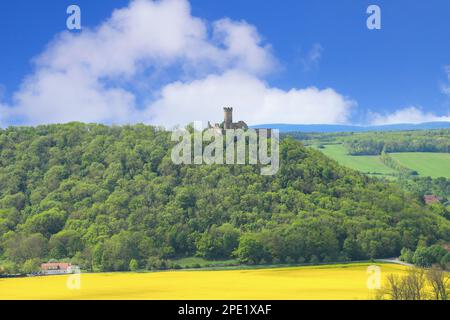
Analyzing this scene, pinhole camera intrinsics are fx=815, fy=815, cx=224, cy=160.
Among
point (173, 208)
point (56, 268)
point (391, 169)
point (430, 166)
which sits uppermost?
point (430, 166)

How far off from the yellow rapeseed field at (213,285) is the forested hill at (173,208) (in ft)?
27.5

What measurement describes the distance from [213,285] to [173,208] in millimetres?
39354

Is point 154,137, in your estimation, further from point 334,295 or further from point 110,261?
point 334,295

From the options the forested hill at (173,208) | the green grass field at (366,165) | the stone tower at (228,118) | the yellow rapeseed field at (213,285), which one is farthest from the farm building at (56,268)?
the green grass field at (366,165)

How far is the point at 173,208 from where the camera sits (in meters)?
111

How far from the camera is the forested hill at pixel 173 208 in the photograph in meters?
101

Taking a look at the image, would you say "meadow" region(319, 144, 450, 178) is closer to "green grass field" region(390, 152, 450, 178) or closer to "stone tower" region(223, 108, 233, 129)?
"green grass field" region(390, 152, 450, 178)

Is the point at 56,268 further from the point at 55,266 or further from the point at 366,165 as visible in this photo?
the point at 366,165

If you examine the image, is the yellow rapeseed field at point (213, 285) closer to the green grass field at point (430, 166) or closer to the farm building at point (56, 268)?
the farm building at point (56, 268)

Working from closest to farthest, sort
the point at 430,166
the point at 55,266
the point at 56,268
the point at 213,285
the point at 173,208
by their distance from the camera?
the point at 213,285 < the point at 56,268 < the point at 55,266 < the point at 173,208 < the point at 430,166

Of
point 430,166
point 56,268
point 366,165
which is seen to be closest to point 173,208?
point 56,268

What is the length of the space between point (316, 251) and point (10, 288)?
4105 centimetres

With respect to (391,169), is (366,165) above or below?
above
